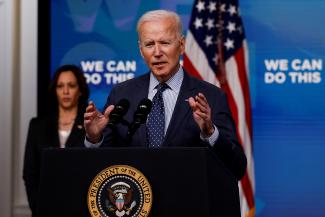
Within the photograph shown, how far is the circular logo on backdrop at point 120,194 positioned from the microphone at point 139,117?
238 mm

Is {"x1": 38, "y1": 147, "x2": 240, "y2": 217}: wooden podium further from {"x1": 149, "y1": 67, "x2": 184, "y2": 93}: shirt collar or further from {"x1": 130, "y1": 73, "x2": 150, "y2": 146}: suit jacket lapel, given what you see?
{"x1": 149, "y1": 67, "x2": 184, "y2": 93}: shirt collar

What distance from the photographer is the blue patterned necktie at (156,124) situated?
7.99ft

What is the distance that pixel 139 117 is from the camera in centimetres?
222

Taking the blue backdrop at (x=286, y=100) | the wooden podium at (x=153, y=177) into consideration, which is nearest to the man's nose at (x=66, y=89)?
the blue backdrop at (x=286, y=100)

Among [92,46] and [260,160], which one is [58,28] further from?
[260,160]

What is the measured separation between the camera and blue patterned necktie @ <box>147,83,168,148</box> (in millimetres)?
2436

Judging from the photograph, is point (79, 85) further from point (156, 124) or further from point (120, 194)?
point (120, 194)

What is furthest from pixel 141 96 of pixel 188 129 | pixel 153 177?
pixel 153 177

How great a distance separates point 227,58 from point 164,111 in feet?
8.91

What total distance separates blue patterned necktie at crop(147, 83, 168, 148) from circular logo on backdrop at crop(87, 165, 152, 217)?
42cm

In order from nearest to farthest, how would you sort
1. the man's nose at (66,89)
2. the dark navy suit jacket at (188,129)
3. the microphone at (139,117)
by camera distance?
the microphone at (139,117)
the dark navy suit jacket at (188,129)
the man's nose at (66,89)

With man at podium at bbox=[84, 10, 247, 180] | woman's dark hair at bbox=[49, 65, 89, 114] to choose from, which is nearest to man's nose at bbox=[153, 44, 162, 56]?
man at podium at bbox=[84, 10, 247, 180]

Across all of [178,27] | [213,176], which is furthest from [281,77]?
[213,176]

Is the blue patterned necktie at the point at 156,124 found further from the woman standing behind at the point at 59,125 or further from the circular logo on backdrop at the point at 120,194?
the woman standing behind at the point at 59,125
